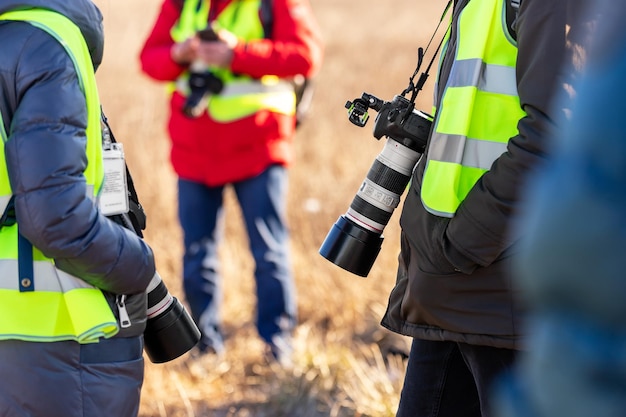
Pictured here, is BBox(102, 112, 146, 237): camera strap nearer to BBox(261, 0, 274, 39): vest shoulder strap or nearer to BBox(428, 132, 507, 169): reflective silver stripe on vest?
BBox(428, 132, 507, 169): reflective silver stripe on vest

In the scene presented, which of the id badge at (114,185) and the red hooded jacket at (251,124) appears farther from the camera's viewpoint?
the red hooded jacket at (251,124)

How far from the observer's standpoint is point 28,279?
7.45ft

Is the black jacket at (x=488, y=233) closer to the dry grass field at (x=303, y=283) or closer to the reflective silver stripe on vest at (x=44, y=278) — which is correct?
the reflective silver stripe on vest at (x=44, y=278)

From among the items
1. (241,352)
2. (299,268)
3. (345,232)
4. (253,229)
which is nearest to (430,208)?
(345,232)

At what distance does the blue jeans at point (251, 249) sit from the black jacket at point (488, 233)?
2.11 meters

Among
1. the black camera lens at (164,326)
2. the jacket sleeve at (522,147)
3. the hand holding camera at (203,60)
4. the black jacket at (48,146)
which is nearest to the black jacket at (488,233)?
→ the jacket sleeve at (522,147)

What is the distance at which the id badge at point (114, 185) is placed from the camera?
2.41 meters

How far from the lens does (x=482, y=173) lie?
216 centimetres

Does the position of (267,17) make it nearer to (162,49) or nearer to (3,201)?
(162,49)

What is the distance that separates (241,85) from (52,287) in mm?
2307

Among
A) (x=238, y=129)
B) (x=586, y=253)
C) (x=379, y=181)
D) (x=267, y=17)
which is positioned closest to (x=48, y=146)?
(x=379, y=181)

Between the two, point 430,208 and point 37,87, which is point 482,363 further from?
point 37,87

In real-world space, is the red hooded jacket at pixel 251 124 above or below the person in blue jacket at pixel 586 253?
below

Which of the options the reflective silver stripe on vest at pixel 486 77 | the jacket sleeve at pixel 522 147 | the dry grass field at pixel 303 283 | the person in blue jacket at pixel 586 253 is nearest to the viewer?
the person in blue jacket at pixel 586 253
